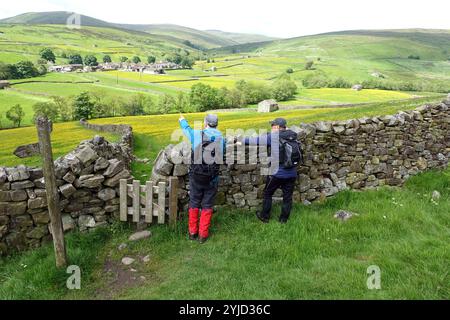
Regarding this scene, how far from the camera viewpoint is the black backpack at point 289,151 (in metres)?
8.27

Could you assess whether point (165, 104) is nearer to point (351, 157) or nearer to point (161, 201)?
point (351, 157)

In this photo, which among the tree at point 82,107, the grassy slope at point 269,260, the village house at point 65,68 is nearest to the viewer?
the grassy slope at point 269,260

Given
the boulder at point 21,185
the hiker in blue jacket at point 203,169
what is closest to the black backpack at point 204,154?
the hiker in blue jacket at point 203,169

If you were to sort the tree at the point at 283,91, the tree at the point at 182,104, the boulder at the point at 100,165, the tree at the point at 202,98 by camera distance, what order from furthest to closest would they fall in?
1. the tree at the point at 283,91
2. the tree at the point at 182,104
3. the tree at the point at 202,98
4. the boulder at the point at 100,165

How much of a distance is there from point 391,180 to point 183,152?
7.45 meters

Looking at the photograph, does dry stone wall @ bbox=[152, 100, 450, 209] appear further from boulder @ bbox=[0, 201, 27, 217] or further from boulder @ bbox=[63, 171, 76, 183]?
boulder @ bbox=[0, 201, 27, 217]

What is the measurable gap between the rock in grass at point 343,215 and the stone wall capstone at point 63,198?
18.0 ft

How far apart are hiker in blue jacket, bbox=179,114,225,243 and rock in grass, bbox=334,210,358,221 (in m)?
3.25

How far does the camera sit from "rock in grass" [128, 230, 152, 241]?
8.23 m

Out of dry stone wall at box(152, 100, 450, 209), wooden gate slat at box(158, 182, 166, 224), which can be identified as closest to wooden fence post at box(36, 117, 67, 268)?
wooden gate slat at box(158, 182, 166, 224)

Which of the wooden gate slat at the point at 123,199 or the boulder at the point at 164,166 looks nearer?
the wooden gate slat at the point at 123,199

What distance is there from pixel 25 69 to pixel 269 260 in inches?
6525

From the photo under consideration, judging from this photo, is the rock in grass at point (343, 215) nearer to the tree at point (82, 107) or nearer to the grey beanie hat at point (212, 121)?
the grey beanie hat at point (212, 121)
